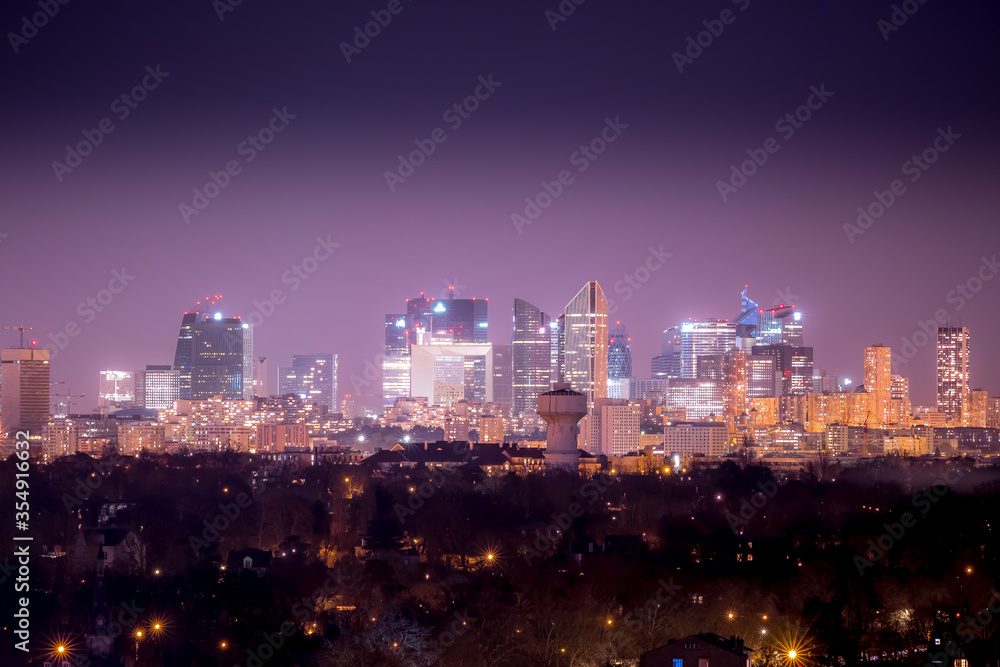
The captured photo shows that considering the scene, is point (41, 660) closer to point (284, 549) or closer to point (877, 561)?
point (284, 549)

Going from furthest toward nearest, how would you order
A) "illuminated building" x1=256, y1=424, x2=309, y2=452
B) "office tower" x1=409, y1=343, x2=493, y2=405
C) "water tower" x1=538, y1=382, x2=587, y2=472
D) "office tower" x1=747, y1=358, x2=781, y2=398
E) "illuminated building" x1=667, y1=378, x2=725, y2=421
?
"office tower" x1=409, y1=343, x2=493, y2=405 < "office tower" x1=747, y1=358, x2=781, y2=398 < "illuminated building" x1=667, y1=378, x2=725, y2=421 < "illuminated building" x1=256, y1=424, x2=309, y2=452 < "water tower" x1=538, y1=382, x2=587, y2=472

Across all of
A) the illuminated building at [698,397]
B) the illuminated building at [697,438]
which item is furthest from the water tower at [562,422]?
the illuminated building at [698,397]

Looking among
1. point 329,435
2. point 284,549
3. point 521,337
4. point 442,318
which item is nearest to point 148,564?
point 284,549

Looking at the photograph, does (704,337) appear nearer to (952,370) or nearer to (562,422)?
(952,370)

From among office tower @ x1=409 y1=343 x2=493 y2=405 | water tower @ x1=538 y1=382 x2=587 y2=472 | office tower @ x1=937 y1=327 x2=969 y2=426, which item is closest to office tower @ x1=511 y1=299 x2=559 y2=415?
office tower @ x1=409 y1=343 x2=493 y2=405

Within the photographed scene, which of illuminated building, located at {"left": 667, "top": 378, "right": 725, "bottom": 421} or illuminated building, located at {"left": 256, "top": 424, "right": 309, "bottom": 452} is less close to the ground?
illuminated building, located at {"left": 667, "top": 378, "right": 725, "bottom": 421}

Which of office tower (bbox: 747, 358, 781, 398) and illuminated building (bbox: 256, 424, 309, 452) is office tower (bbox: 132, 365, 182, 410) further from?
office tower (bbox: 747, 358, 781, 398)
